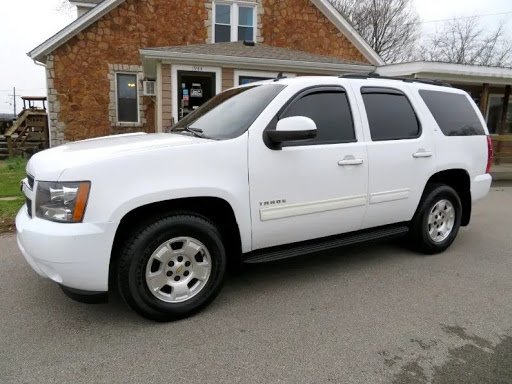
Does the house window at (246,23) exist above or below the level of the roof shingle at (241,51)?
above

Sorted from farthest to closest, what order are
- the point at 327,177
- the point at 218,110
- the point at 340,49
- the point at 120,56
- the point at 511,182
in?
the point at 340,49
the point at 120,56
the point at 511,182
the point at 218,110
the point at 327,177

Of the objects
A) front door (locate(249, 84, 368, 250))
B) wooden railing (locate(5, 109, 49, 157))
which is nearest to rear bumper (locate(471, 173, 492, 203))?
front door (locate(249, 84, 368, 250))

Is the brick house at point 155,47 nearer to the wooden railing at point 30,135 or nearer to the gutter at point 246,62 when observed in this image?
the gutter at point 246,62

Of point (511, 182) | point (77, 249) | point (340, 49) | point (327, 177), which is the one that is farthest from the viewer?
point (340, 49)

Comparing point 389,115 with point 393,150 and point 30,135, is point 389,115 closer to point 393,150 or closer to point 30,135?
point 393,150

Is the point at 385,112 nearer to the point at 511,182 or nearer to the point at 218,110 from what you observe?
the point at 218,110

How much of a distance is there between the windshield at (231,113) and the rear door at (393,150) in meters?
1.00

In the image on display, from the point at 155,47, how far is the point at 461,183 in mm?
11529

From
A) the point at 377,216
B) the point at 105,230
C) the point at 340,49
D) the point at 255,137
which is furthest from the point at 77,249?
the point at 340,49

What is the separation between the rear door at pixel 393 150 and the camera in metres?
3.94

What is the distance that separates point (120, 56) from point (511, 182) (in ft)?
42.8

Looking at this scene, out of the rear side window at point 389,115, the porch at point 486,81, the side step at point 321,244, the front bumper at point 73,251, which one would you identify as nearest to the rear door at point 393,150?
the rear side window at point 389,115

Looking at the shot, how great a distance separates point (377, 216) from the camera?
4.07 m

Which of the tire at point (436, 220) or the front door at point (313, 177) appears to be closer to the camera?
the front door at point (313, 177)
